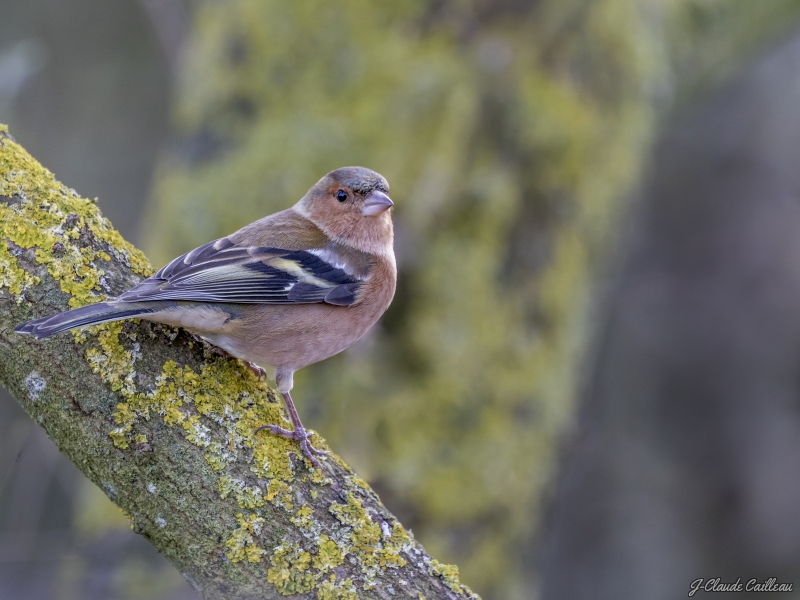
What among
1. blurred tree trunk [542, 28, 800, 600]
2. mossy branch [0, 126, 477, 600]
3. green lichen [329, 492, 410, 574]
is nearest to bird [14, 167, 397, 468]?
mossy branch [0, 126, 477, 600]

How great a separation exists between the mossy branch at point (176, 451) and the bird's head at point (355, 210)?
168cm

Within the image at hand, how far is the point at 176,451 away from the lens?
2598 millimetres

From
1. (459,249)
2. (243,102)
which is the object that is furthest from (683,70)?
(243,102)

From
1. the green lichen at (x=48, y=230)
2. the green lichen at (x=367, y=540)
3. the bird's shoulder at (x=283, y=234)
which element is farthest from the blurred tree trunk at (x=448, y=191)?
the green lichen at (x=48, y=230)

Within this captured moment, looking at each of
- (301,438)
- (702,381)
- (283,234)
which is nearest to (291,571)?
(301,438)

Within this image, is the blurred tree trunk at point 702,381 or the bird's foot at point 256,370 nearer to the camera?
the bird's foot at point 256,370

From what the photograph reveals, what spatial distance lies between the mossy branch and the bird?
4.7 inches

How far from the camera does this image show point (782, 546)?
7.70 meters

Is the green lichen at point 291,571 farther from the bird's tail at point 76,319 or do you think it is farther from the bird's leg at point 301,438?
the bird's tail at point 76,319

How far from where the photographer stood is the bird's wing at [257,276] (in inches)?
134

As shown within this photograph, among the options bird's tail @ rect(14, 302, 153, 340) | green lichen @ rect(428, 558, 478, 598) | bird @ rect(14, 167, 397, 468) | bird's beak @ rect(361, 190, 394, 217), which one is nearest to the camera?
bird's tail @ rect(14, 302, 153, 340)

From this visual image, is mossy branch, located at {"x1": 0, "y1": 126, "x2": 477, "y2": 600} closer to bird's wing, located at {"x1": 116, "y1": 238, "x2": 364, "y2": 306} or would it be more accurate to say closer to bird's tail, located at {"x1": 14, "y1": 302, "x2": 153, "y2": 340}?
bird's tail, located at {"x1": 14, "y1": 302, "x2": 153, "y2": 340}

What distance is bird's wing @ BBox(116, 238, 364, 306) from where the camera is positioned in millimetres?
3393

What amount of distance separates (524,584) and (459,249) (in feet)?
8.87
